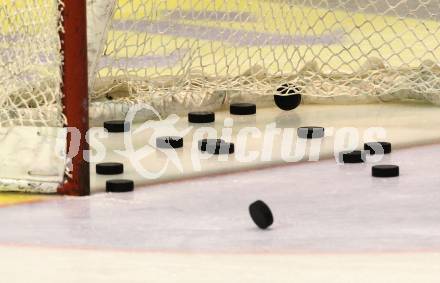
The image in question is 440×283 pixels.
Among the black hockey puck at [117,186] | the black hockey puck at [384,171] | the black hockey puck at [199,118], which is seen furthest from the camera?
the black hockey puck at [199,118]

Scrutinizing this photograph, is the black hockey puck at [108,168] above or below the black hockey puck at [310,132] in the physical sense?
above

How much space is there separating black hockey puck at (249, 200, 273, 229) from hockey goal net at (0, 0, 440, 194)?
82 centimetres

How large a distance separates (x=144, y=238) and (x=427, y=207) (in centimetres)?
70

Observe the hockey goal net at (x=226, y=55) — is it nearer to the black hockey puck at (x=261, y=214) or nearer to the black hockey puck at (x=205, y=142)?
the black hockey puck at (x=205, y=142)

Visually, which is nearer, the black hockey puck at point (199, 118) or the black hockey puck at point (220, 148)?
the black hockey puck at point (220, 148)

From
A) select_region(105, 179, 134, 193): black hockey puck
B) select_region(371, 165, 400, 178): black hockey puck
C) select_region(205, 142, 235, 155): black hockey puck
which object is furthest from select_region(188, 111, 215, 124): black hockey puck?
select_region(105, 179, 134, 193): black hockey puck

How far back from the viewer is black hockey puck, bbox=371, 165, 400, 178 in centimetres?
361

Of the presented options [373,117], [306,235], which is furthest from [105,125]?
[306,235]

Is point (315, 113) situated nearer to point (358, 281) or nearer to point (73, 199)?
point (73, 199)

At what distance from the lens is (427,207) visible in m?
3.23

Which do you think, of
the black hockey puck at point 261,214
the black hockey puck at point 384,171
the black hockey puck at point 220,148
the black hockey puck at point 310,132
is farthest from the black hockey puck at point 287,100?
the black hockey puck at point 261,214

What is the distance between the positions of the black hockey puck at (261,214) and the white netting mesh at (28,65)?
632 mm

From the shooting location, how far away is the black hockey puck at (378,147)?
13.0 feet

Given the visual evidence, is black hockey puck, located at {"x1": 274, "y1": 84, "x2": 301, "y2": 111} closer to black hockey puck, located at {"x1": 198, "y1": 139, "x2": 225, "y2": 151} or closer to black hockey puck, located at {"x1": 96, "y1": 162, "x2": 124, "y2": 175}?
black hockey puck, located at {"x1": 198, "y1": 139, "x2": 225, "y2": 151}
